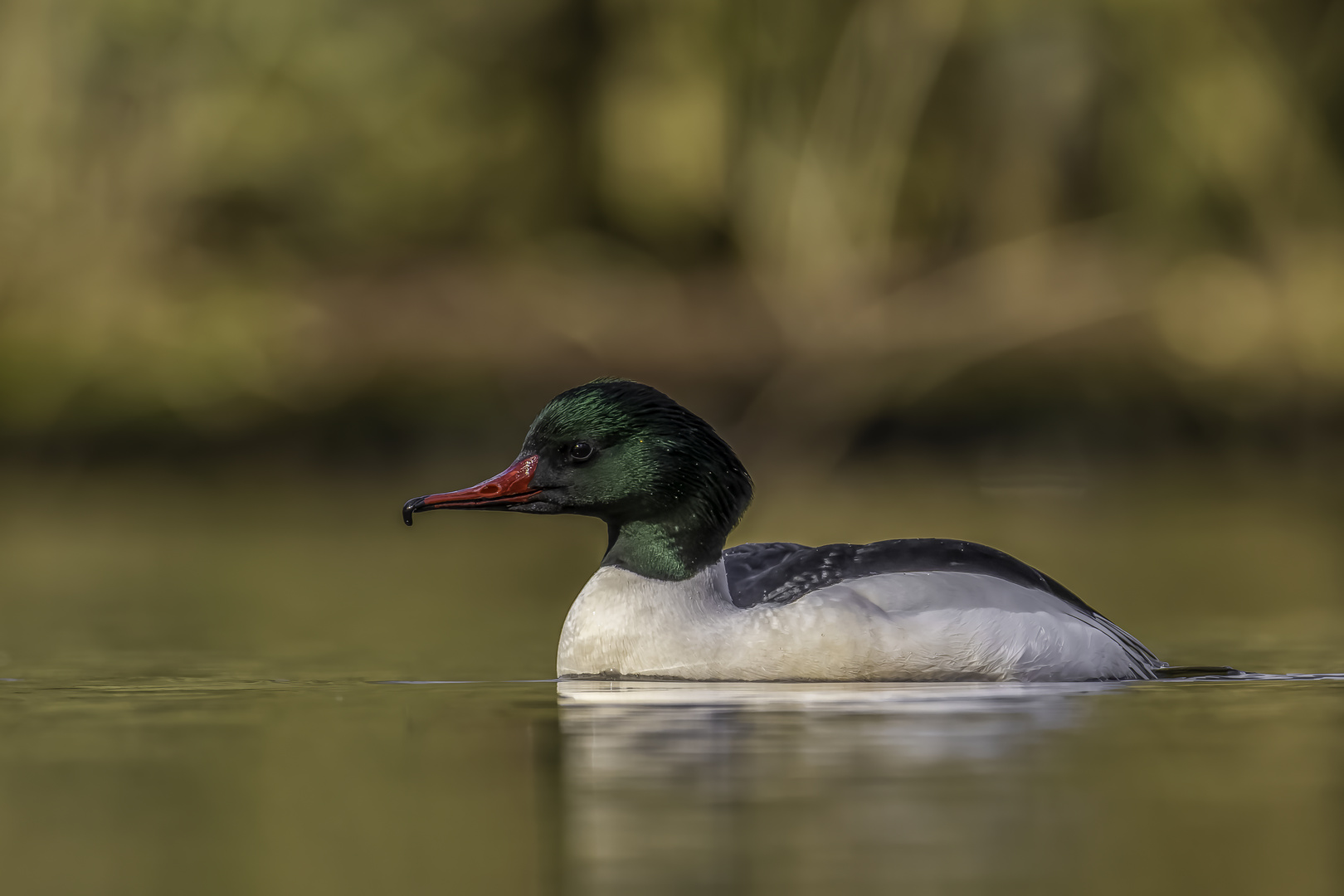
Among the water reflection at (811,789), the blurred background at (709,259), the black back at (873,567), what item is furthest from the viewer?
the blurred background at (709,259)

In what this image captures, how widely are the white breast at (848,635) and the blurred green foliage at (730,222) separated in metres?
9.92

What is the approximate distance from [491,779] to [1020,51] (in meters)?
14.5

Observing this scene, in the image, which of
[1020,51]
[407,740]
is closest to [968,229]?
[1020,51]

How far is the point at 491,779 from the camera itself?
15.1ft

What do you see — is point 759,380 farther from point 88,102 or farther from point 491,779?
point 491,779

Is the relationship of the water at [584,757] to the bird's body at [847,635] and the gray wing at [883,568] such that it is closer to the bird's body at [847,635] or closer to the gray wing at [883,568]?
the bird's body at [847,635]

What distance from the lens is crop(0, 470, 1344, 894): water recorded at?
12.1 ft

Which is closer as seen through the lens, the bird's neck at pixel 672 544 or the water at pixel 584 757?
the water at pixel 584 757

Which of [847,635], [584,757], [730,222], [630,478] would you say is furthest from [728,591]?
[730,222]

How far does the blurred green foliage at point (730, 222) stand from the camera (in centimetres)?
1628

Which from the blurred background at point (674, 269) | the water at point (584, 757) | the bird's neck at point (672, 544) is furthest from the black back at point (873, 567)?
the blurred background at point (674, 269)

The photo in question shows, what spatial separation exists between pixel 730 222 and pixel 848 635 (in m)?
12.0

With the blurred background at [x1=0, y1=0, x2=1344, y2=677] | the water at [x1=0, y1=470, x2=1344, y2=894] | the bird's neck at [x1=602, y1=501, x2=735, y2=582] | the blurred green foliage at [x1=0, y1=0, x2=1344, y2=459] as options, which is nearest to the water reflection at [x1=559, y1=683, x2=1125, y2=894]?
the water at [x1=0, y1=470, x2=1344, y2=894]

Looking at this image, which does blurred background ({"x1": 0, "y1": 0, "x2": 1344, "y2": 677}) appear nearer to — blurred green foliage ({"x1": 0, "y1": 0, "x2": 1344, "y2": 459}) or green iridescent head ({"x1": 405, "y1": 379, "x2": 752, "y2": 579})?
blurred green foliage ({"x1": 0, "y1": 0, "x2": 1344, "y2": 459})
